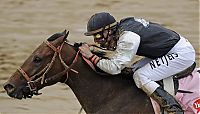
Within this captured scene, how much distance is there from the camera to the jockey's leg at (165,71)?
690 cm

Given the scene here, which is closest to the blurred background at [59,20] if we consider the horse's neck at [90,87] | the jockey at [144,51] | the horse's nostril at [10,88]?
the horse's neck at [90,87]

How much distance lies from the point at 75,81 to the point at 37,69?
17.1 inches

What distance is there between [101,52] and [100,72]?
235mm

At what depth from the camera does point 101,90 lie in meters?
7.23

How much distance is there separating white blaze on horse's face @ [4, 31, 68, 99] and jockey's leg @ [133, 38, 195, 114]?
81 centimetres

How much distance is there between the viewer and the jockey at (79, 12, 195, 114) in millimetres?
6875

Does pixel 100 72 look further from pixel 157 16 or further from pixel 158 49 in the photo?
pixel 157 16

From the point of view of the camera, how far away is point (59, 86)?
42.6ft

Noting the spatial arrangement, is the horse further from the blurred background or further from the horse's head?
the blurred background

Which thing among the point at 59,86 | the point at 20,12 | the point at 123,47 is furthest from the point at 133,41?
the point at 20,12

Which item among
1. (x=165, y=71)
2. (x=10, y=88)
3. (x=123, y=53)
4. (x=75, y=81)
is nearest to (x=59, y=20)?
(x=75, y=81)

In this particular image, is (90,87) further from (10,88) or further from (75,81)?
→ (10,88)

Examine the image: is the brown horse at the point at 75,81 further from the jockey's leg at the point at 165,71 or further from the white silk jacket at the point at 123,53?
the white silk jacket at the point at 123,53

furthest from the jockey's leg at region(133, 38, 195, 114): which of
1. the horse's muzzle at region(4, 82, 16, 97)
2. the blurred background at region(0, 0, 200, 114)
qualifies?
the blurred background at region(0, 0, 200, 114)
